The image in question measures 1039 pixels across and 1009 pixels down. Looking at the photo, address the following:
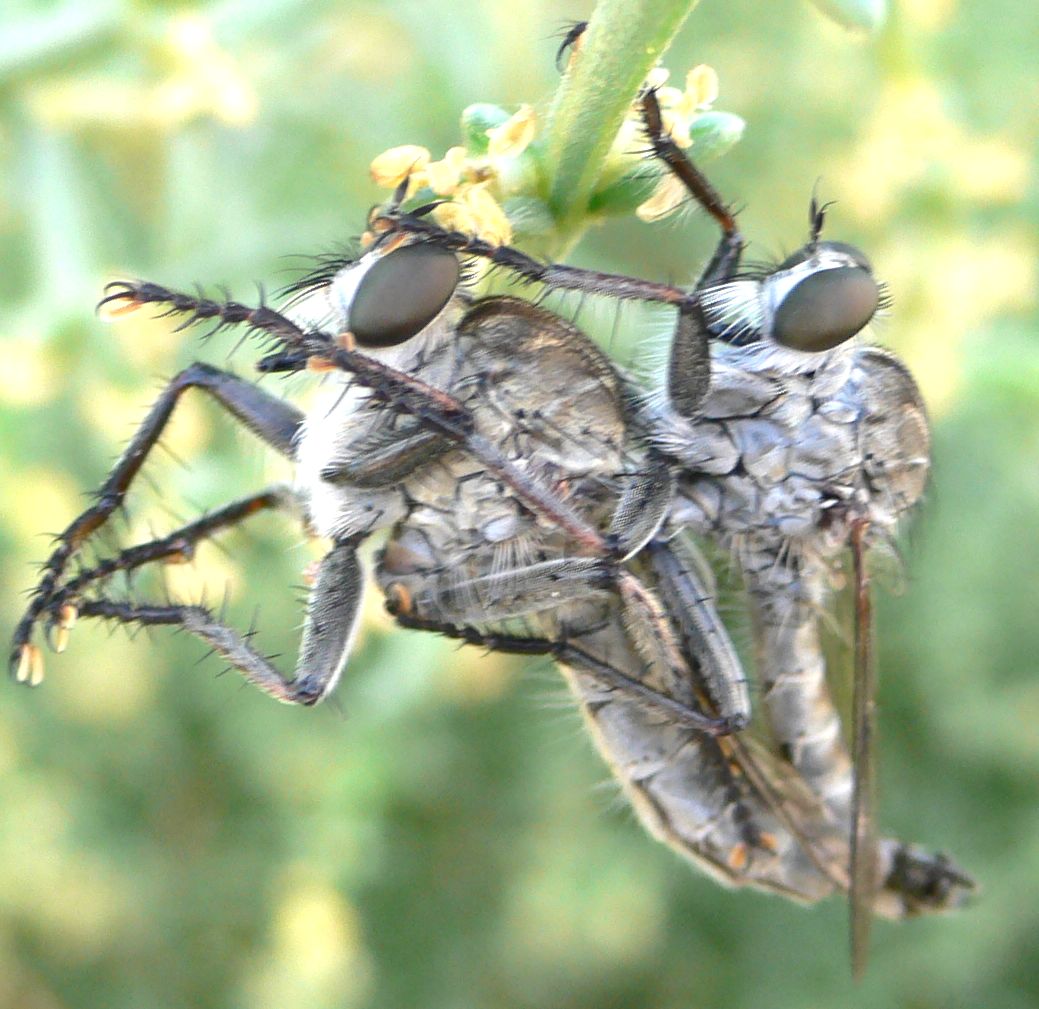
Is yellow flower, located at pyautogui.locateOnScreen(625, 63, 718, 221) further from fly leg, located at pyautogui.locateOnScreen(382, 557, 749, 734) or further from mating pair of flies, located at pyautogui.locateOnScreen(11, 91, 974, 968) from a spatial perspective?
fly leg, located at pyautogui.locateOnScreen(382, 557, 749, 734)

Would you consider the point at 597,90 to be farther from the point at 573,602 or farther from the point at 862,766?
the point at 862,766

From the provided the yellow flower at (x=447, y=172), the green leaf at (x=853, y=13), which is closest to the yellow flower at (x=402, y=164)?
the yellow flower at (x=447, y=172)

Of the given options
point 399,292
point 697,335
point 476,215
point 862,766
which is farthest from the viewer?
point 862,766

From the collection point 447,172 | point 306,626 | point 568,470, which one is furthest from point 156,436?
point 447,172

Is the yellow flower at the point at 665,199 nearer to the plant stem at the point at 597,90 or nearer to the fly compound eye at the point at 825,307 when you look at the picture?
the plant stem at the point at 597,90

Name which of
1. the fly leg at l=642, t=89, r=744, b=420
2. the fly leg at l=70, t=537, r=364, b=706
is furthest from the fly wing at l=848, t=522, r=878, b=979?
the fly leg at l=70, t=537, r=364, b=706

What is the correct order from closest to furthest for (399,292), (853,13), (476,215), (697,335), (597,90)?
(597,90) → (853,13) → (476,215) → (399,292) → (697,335)

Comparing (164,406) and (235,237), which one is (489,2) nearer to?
(235,237)

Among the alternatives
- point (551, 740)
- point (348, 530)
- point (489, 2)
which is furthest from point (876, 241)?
point (348, 530)
